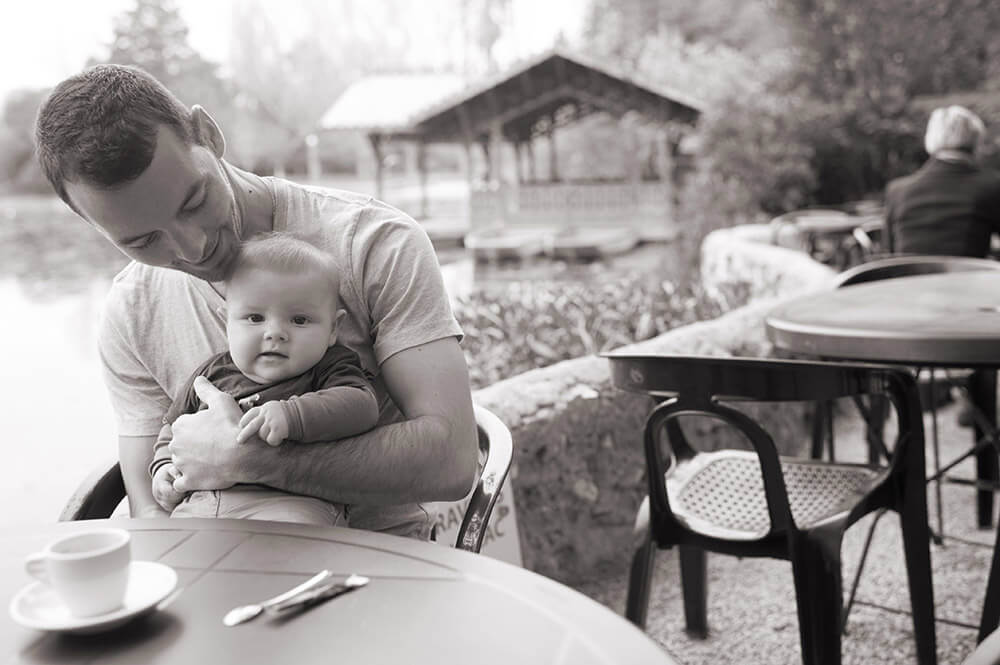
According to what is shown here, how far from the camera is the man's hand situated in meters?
1.41

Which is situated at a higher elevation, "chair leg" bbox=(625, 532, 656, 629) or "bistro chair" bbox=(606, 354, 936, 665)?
"bistro chair" bbox=(606, 354, 936, 665)

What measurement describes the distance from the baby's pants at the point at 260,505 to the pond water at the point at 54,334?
429 millimetres

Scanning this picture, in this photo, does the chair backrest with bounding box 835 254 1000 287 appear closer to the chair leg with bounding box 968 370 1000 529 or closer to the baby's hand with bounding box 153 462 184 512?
the chair leg with bounding box 968 370 1000 529

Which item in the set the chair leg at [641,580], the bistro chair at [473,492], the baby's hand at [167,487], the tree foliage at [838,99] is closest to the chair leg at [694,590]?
the chair leg at [641,580]

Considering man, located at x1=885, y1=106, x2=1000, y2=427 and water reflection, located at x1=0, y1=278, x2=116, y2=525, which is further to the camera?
water reflection, located at x1=0, y1=278, x2=116, y2=525

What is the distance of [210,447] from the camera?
1.42 metres

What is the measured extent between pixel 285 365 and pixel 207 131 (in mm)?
405

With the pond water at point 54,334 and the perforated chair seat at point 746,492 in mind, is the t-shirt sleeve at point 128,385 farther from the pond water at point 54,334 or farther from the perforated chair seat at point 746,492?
the perforated chair seat at point 746,492

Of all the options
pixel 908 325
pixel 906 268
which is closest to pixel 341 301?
pixel 908 325

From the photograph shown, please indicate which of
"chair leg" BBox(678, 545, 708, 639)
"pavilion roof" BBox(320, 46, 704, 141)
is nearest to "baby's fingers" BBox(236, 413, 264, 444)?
"chair leg" BBox(678, 545, 708, 639)

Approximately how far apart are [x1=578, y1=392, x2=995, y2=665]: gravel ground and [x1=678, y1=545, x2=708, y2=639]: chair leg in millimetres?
38

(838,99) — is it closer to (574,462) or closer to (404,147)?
(404,147)

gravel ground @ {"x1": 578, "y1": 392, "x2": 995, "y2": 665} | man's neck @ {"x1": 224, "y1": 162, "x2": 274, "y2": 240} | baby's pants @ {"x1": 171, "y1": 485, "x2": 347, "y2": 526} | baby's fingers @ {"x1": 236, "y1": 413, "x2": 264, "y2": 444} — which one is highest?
man's neck @ {"x1": 224, "y1": 162, "x2": 274, "y2": 240}

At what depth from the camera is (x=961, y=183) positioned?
4.48 meters
